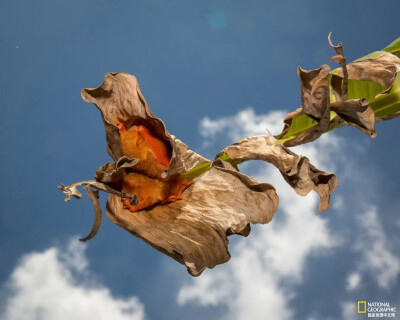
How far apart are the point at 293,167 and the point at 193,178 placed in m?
0.21

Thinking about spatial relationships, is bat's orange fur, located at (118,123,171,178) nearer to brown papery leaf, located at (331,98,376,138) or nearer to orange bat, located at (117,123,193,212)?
orange bat, located at (117,123,193,212)

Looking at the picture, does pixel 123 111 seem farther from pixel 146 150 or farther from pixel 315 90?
pixel 315 90

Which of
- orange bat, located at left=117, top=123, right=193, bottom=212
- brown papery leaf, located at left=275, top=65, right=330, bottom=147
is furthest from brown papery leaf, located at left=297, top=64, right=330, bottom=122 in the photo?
orange bat, located at left=117, top=123, right=193, bottom=212

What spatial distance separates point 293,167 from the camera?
951mm

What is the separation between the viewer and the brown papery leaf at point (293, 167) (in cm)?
96

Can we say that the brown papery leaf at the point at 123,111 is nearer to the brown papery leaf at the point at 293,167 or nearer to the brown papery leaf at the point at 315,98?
the brown papery leaf at the point at 293,167

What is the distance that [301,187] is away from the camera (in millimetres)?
975

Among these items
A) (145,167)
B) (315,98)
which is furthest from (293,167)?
(145,167)

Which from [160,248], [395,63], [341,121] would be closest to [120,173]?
[160,248]

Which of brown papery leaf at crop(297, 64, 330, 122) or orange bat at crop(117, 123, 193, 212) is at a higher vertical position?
brown papery leaf at crop(297, 64, 330, 122)

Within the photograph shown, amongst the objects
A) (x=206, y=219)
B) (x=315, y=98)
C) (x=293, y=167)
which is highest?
(x=315, y=98)

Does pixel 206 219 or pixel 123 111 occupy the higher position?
pixel 123 111

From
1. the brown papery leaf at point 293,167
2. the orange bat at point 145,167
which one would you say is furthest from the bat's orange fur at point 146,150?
the brown papery leaf at point 293,167

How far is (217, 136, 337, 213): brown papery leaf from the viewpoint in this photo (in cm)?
96
